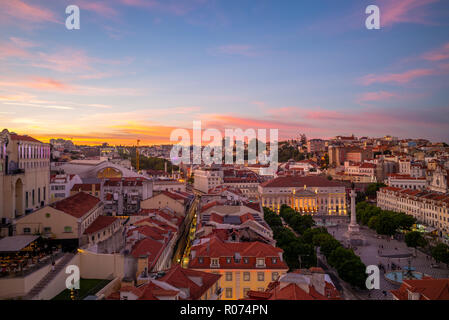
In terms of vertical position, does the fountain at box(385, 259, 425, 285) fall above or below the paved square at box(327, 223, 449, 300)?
above

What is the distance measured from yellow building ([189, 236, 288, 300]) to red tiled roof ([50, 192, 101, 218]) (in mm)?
5421

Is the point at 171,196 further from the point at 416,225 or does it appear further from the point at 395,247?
the point at 416,225

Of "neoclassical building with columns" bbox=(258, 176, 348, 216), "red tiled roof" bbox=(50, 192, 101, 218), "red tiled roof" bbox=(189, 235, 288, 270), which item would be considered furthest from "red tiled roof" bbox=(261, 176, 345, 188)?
"red tiled roof" bbox=(189, 235, 288, 270)

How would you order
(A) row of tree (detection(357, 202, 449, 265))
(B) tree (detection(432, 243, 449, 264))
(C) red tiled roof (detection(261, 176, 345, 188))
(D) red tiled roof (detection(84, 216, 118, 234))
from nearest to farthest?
(D) red tiled roof (detection(84, 216, 118, 234)) < (B) tree (detection(432, 243, 449, 264)) < (A) row of tree (detection(357, 202, 449, 265)) < (C) red tiled roof (detection(261, 176, 345, 188))

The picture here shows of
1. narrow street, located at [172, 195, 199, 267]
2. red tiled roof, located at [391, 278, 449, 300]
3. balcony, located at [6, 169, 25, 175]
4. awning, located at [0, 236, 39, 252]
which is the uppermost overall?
balcony, located at [6, 169, 25, 175]

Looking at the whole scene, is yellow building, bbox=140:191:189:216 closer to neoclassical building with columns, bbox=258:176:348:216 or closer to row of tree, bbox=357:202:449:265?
row of tree, bbox=357:202:449:265

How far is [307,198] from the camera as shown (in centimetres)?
5741

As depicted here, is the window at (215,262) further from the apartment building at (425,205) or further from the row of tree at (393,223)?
the apartment building at (425,205)

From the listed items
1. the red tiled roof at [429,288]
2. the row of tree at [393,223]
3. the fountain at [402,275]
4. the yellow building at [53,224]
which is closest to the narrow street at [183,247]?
the yellow building at [53,224]

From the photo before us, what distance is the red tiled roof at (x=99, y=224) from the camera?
16.5 m

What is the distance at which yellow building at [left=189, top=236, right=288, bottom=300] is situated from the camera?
15.4m

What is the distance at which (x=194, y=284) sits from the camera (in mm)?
11664
